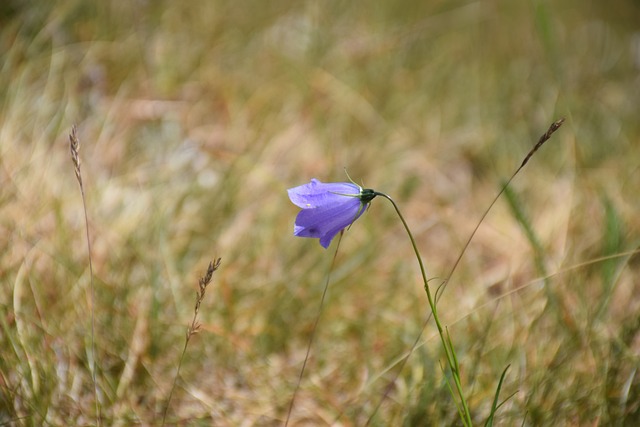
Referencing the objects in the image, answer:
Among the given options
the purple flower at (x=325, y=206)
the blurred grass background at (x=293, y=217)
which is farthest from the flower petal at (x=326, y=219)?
the blurred grass background at (x=293, y=217)

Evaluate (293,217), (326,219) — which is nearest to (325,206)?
(326,219)

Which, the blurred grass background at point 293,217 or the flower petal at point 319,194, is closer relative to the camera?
the flower petal at point 319,194

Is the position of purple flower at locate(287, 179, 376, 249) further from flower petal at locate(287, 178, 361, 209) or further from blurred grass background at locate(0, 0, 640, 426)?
blurred grass background at locate(0, 0, 640, 426)

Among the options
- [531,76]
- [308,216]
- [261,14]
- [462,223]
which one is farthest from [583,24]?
[308,216]

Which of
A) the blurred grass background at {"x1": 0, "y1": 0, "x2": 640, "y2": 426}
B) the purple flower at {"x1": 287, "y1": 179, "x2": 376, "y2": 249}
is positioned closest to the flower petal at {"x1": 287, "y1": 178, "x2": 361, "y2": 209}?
the purple flower at {"x1": 287, "y1": 179, "x2": 376, "y2": 249}

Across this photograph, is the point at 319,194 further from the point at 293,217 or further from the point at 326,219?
the point at 293,217

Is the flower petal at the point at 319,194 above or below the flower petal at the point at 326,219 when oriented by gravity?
above

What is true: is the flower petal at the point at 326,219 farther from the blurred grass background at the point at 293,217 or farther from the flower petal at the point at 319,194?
the blurred grass background at the point at 293,217

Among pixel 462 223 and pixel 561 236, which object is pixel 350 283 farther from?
pixel 561 236
